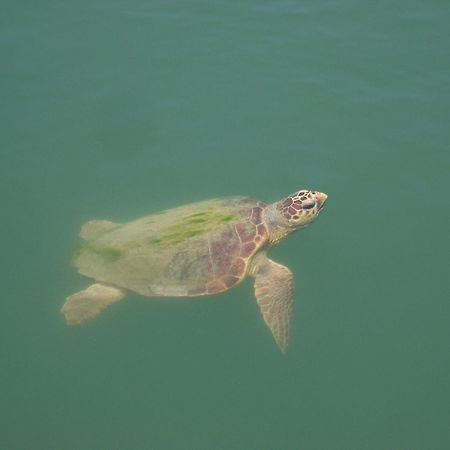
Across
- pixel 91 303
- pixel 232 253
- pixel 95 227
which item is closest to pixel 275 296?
pixel 232 253

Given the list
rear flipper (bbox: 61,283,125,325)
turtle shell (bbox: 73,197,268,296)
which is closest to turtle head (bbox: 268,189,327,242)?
turtle shell (bbox: 73,197,268,296)

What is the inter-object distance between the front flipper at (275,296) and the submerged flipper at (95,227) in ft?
7.10

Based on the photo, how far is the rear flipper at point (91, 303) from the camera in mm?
5883

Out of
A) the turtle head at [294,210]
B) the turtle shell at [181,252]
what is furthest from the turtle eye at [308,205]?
the turtle shell at [181,252]

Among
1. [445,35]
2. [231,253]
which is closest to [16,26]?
[231,253]

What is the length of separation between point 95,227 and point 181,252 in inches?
75.1

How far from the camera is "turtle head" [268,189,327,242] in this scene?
602 centimetres

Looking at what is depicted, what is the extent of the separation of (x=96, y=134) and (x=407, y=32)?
644cm

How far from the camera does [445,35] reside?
922 centimetres

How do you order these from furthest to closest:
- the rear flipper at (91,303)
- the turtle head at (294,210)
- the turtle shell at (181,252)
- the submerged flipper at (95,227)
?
the submerged flipper at (95,227) < the turtle head at (294,210) < the rear flipper at (91,303) < the turtle shell at (181,252)

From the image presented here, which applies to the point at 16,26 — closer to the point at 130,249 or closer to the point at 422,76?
the point at 130,249

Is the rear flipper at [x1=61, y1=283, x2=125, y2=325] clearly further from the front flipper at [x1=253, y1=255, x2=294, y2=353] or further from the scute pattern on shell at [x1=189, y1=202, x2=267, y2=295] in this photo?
the front flipper at [x1=253, y1=255, x2=294, y2=353]

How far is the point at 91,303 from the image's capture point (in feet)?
19.5

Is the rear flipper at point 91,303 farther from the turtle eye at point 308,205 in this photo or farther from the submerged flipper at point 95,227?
the turtle eye at point 308,205
